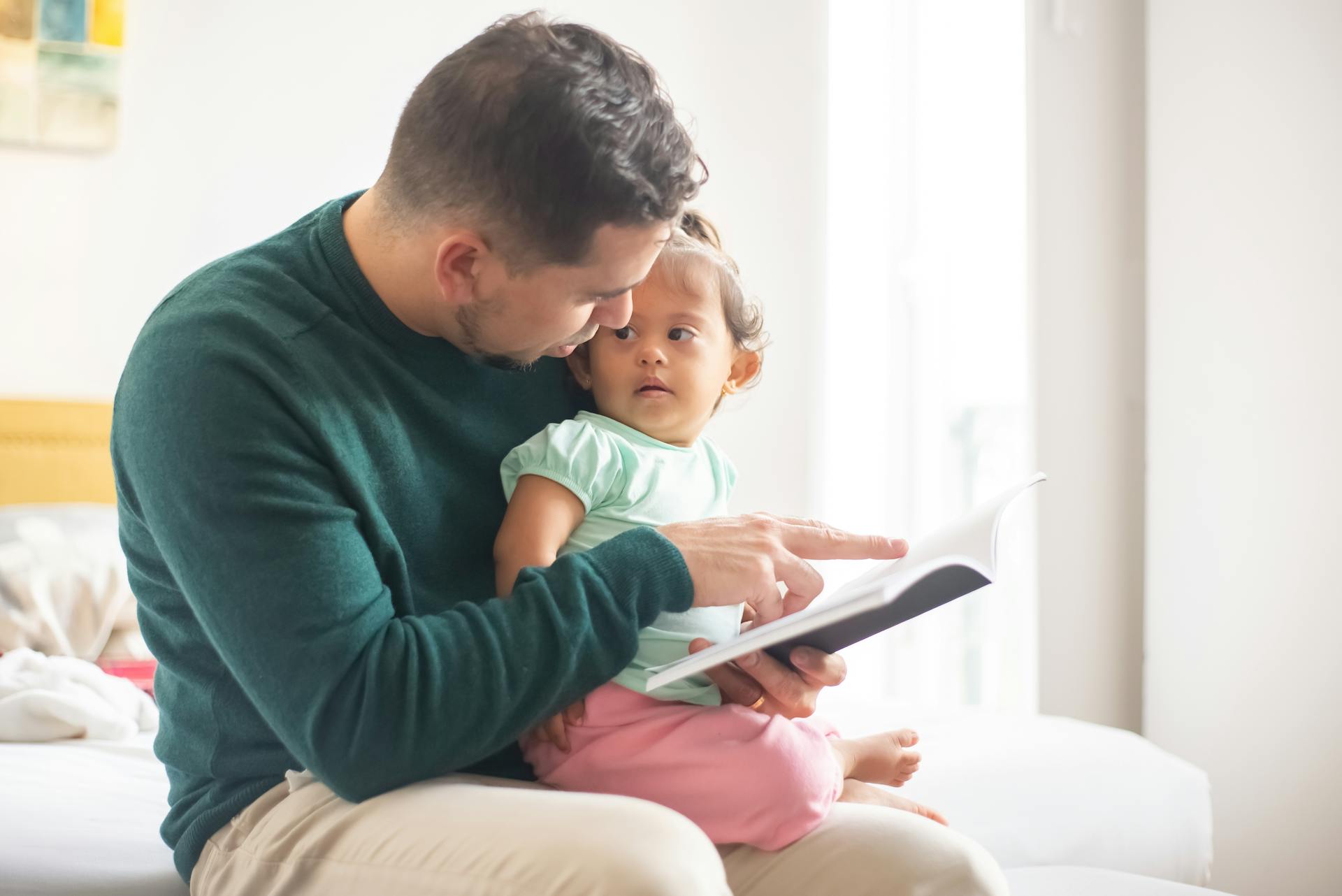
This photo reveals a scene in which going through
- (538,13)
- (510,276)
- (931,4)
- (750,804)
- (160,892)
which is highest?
(931,4)

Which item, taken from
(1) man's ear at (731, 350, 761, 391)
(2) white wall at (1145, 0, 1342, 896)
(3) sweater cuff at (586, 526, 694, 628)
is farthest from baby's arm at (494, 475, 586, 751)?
(2) white wall at (1145, 0, 1342, 896)

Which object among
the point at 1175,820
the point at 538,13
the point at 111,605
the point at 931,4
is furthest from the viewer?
the point at 931,4

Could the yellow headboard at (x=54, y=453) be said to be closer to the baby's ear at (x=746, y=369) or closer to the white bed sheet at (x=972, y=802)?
the white bed sheet at (x=972, y=802)

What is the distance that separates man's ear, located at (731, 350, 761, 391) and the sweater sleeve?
0.50 m

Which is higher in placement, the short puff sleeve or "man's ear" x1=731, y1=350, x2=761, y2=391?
"man's ear" x1=731, y1=350, x2=761, y2=391

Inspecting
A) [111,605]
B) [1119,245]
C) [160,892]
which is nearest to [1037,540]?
[1119,245]

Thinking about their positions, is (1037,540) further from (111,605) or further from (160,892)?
(160,892)

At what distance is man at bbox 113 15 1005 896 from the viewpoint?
0.92 meters

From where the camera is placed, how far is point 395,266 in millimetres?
1132

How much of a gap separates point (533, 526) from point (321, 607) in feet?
0.85

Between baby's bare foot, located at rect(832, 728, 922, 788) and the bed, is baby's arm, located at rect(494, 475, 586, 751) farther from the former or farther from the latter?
the bed

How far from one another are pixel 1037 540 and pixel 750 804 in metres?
1.99

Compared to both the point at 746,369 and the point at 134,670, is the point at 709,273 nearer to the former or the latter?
the point at 746,369

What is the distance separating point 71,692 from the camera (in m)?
1.76
